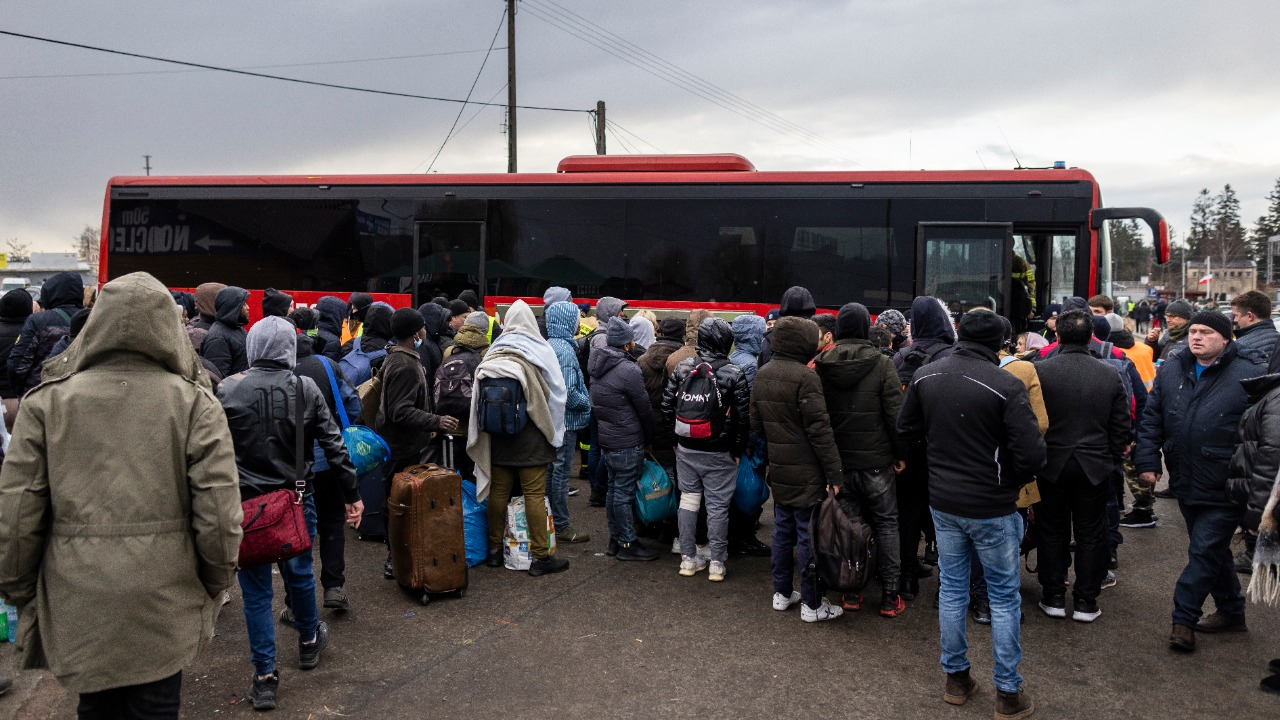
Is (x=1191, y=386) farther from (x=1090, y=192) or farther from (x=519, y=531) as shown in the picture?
(x=1090, y=192)

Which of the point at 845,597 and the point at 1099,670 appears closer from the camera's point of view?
the point at 1099,670

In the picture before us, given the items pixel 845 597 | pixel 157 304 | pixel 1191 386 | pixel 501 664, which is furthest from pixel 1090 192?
pixel 157 304

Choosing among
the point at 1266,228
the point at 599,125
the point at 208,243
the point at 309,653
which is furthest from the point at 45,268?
the point at 1266,228

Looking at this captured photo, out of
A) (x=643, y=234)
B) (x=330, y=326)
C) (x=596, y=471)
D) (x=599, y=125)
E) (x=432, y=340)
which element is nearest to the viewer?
(x=330, y=326)

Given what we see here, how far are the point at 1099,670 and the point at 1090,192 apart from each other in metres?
8.29

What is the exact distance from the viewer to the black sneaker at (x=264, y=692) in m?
4.25

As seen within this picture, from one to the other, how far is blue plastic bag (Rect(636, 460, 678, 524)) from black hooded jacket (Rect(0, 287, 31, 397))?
4.98 meters

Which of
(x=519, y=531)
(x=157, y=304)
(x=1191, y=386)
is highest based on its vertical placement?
(x=157, y=304)

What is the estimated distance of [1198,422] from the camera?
5.03 meters

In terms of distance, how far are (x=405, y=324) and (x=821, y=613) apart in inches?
132

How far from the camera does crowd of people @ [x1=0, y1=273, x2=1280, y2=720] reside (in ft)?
9.39

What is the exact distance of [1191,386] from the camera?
5.17 meters

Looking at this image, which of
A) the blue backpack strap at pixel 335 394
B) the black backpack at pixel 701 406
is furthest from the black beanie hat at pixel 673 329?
the blue backpack strap at pixel 335 394

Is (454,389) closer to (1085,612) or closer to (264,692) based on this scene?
(264,692)
